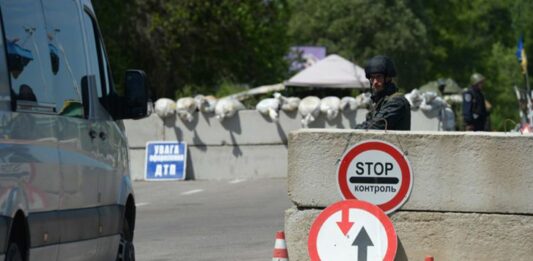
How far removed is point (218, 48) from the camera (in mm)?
50406

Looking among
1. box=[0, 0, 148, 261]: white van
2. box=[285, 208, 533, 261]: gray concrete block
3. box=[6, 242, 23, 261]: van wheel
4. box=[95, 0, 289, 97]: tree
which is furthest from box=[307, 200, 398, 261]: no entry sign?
box=[95, 0, 289, 97]: tree

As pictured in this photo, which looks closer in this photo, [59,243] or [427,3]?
[59,243]

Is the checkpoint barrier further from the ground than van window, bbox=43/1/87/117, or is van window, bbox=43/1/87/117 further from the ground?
van window, bbox=43/1/87/117

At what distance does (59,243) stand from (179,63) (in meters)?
42.3

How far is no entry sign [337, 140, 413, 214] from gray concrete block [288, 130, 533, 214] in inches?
2.5

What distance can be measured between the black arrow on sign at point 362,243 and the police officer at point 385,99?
1.47 m

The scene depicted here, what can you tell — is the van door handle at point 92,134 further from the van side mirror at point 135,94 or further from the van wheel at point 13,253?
the van wheel at point 13,253

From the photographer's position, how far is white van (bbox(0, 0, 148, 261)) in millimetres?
7641

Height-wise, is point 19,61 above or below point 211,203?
above

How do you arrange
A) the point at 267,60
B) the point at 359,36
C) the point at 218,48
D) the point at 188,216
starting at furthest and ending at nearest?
the point at 359,36
the point at 267,60
the point at 218,48
the point at 188,216

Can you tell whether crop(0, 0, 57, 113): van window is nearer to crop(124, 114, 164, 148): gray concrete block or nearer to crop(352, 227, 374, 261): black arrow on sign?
crop(352, 227, 374, 261): black arrow on sign

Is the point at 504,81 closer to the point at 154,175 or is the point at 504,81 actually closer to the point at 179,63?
the point at 179,63

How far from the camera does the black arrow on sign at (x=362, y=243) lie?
9305 mm

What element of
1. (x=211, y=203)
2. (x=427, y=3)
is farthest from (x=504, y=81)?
(x=211, y=203)
